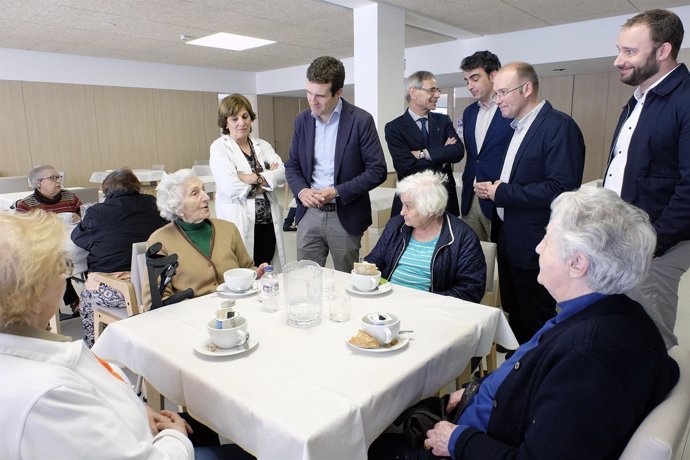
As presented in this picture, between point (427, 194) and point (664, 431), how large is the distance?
1.41 metres

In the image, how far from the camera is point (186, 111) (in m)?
9.63

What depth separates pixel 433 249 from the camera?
2.19 m

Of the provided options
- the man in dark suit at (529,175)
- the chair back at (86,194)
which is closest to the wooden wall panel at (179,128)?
the chair back at (86,194)

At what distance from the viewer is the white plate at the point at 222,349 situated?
1316 millimetres

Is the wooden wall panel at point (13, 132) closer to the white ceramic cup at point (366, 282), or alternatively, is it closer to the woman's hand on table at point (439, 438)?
the white ceramic cup at point (366, 282)

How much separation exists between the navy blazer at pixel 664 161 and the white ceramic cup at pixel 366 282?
1.12m

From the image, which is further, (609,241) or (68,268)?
(609,241)

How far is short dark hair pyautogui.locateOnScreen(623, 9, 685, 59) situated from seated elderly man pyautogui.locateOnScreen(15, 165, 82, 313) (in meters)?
3.70

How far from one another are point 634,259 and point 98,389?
1.17 meters

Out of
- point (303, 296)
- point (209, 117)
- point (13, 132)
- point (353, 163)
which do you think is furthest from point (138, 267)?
point (209, 117)

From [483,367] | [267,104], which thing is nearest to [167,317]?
[483,367]

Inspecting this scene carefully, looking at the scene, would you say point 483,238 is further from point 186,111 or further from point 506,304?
point 186,111

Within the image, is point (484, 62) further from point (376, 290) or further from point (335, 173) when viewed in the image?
point (376, 290)

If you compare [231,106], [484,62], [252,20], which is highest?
[252,20]
